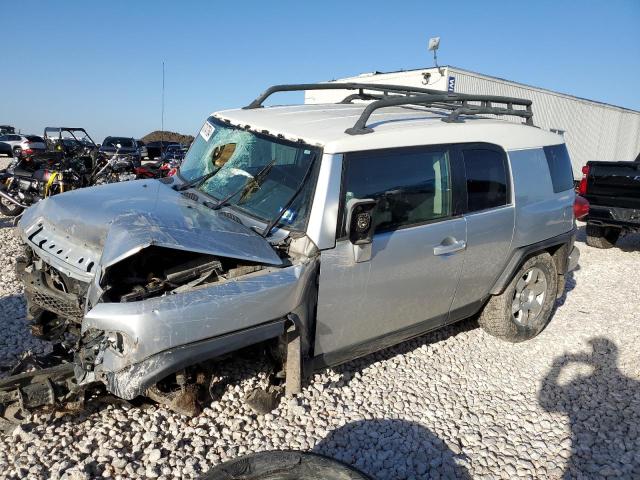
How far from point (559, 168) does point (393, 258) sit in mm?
2583

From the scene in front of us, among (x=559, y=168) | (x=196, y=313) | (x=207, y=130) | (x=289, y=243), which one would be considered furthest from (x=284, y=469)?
(x=559, y=168)

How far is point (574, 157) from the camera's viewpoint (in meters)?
18.7

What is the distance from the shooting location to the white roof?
10.9ft

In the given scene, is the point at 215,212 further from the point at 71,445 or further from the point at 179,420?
the point at 71,445

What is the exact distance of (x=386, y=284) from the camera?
3.43 metres

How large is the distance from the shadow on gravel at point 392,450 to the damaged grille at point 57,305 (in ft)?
5.74

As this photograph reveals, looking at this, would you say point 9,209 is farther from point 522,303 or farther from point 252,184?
point 522,303

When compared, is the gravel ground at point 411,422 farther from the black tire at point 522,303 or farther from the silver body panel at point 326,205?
the silver body panel at point 326,205

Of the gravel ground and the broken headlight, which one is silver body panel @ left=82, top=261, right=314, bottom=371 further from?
the gravel ground

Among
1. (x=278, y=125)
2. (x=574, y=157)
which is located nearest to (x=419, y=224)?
(x=278, y=125)

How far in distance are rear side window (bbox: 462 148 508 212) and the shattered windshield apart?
143 centimetres

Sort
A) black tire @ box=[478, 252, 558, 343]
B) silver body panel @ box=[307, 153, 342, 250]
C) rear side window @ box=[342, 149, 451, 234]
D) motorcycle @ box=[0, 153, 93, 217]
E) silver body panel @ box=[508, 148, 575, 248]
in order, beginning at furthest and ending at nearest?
motorcycle @ box=[0, 153, 93, 217], black tire @ box=[478, 252, 558, 343], silver body panel @ box=[508, 148, 575, 248], rear side window @ box=[342, 149, 451, 234], silver body panel @ box=[307, 153, 342, 250]

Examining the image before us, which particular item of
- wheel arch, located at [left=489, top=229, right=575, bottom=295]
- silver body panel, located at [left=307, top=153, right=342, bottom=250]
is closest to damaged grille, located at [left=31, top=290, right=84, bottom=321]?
silver body panel, located at [left=307, top=153, right=342, bottom=250]

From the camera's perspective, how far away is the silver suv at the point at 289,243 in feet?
8.54
